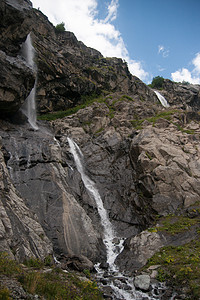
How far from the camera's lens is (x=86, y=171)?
25.3 metres

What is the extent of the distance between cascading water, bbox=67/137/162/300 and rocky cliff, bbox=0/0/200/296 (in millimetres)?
595

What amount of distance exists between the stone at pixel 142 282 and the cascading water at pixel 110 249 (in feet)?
0.80

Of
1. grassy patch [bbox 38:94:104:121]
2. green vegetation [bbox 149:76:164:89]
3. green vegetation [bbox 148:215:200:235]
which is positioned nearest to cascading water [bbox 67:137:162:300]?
green vegetation [bbox 148:215:200:235]

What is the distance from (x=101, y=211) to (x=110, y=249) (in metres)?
4.43

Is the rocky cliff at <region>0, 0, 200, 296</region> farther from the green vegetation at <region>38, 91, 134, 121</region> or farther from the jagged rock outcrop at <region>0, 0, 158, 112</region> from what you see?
the green vegetation at <region>38, 91, 134, 121</region>

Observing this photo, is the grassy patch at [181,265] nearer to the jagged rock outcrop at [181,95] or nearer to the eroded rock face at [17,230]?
the eroded rock face at [17,230]

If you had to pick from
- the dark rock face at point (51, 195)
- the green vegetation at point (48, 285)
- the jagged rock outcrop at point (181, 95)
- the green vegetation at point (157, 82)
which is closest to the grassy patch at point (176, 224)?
the dark rock face at point (51, 195)

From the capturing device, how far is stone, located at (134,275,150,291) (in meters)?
10.9

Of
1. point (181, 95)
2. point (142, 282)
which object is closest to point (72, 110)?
point (142, 282)

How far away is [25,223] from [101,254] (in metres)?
6.21

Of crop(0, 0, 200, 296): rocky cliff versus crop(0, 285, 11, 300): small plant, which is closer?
crop(0, 285, 11, 300): small plant

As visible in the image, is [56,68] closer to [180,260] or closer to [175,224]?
[175,224]

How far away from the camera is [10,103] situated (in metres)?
22.1

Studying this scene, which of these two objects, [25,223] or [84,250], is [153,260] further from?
[25,223]
